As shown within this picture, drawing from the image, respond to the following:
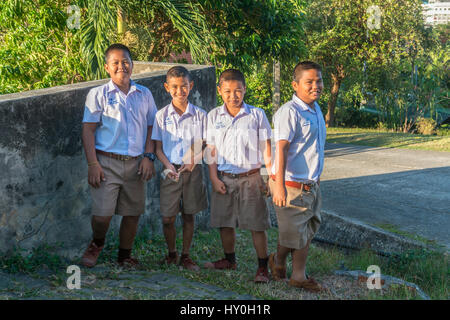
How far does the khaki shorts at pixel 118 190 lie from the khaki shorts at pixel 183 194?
0.18 metres

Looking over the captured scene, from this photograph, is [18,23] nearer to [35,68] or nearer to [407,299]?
[35,68]

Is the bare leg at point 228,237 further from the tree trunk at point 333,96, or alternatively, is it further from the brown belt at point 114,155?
the tree trunk at point 333,96

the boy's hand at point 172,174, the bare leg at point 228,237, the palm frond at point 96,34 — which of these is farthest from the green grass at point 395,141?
the boy's hand at point 172,174

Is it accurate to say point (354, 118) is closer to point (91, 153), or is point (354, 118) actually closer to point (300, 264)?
point (300, 264)

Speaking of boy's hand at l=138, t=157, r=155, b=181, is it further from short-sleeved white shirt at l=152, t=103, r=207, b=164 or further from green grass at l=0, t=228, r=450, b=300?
green grass at l=0, t=228, r=450, b=300

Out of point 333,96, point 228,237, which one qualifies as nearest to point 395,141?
point 333,96

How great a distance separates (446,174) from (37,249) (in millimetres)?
7570

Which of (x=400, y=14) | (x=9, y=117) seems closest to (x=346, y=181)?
(x=9, y=117)

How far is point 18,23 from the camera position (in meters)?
8.91

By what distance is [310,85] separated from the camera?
3717 mm

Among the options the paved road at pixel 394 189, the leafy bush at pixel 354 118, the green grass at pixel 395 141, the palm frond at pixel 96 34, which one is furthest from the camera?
the leafy bush at pixel 354 118

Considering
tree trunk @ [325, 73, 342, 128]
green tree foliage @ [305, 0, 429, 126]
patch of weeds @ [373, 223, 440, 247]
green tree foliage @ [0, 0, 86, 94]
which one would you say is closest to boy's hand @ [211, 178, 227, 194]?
patch of weeds @ [373, 223, 440, 247]

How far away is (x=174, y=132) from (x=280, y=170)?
0.90 m

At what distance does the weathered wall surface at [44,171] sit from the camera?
362 cm
